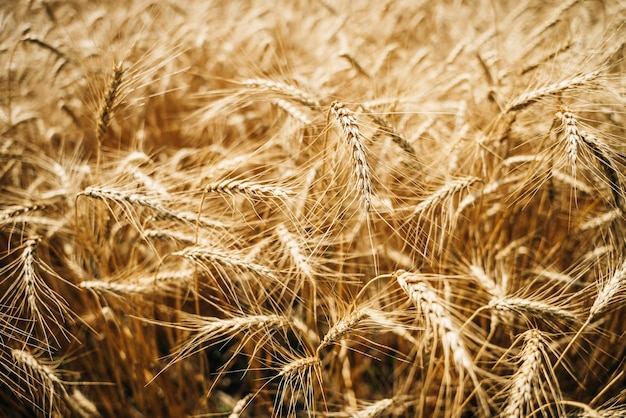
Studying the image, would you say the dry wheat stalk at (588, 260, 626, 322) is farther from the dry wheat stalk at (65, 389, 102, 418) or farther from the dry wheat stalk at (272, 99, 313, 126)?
the dry wheat stalk at (65, 389, 102, 418)

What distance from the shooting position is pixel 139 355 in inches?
60.1

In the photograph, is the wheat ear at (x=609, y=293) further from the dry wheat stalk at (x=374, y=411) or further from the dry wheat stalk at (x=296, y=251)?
the dry wheat stalk at (x=296, y=251)

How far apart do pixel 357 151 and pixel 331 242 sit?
1.29 ft

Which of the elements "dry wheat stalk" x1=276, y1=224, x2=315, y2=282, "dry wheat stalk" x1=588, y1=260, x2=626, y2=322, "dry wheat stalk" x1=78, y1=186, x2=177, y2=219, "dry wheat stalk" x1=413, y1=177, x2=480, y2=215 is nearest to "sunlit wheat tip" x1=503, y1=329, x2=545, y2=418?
"dry wheat stalk" x1=588, y1=260, x2=626, y2=322

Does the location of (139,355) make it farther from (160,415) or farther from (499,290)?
(499,290)

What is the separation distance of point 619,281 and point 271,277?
106 cm

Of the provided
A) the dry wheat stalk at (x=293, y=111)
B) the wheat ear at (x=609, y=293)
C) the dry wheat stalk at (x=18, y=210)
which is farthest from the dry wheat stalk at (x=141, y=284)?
the wheat ear at (x=609, y=293)

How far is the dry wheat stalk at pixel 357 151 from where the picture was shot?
1.11m

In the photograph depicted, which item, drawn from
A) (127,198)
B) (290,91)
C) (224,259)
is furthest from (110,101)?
(224,259)

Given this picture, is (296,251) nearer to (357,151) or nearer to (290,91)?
(357,151)

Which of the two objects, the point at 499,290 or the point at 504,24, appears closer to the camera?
the point at 499,290

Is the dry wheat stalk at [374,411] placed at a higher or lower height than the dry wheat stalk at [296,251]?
lower

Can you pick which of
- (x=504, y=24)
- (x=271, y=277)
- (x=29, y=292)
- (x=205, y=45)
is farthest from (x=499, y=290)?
(x=205, y=45)

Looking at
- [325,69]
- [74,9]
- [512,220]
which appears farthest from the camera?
[74,9]
